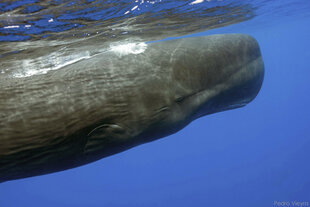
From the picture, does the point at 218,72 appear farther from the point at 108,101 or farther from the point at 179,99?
the point at 108,101

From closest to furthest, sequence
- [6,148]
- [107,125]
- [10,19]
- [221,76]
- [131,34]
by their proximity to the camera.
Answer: [6,148]
[107,125]
[221,76]
[10,19]
[131,34]

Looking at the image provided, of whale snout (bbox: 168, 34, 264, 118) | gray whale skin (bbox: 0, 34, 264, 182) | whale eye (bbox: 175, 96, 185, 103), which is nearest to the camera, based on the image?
gray whale skin (bbox: 0, 34, 264, 182)

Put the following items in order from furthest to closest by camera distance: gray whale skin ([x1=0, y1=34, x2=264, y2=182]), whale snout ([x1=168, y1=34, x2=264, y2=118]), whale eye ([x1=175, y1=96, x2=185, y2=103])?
1. whale snout ([x1=168, y1=34, x2=264, y2=118])
2. whale eye ([x1=175, y1=96, x2=185, y2=103])
3. gray whale skin ([x1=0, y1=34, x2=264, y2=182])

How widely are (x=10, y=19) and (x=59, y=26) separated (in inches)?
49.4

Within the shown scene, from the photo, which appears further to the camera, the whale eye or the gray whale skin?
the whale eye

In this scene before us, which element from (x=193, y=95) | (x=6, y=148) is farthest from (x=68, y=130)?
(x=193, y=95)

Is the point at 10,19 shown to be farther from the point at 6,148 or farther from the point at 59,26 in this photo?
the point at 6,148

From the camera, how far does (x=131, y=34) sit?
815 cm

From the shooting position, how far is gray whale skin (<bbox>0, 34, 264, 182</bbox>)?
1806 millimetres

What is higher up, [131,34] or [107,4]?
[107,4]

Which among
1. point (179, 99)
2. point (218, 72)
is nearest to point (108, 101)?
point (179, 99)

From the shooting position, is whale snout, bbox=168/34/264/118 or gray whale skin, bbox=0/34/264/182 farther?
whale snout, bbox=168/34/264/118

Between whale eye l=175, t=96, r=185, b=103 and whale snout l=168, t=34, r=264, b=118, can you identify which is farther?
whale snout l=168, t=34, r=264, b=118

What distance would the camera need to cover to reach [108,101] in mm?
2031
